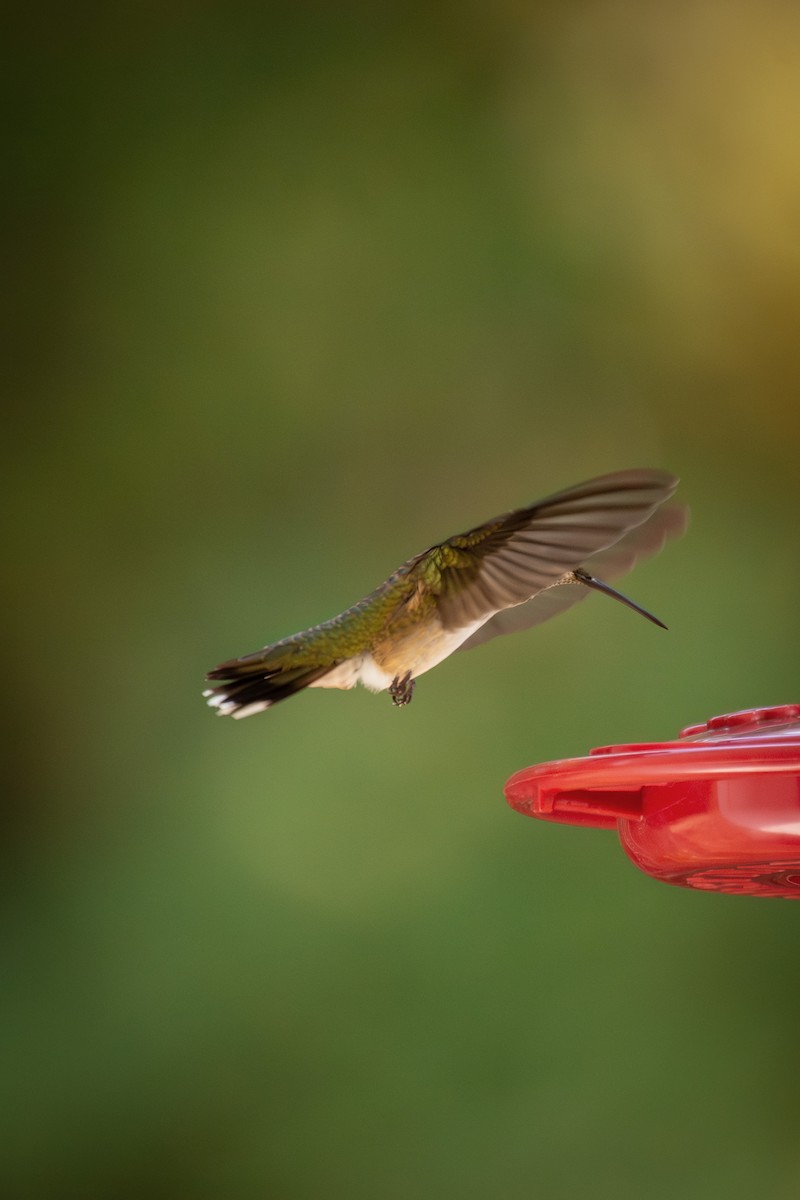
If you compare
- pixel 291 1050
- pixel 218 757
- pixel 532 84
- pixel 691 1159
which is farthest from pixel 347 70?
pixel 691 1159

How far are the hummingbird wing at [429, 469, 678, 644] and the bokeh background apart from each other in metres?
2.33

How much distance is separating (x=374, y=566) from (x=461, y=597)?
2637mm

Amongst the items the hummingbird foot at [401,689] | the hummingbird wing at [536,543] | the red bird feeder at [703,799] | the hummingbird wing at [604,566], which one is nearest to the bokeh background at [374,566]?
the hummingbird wing at [604,566]

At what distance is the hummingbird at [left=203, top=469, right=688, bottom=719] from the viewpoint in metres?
1.87

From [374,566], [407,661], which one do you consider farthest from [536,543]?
[374,566]

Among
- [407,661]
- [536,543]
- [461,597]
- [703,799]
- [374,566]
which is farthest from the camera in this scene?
[374,566]

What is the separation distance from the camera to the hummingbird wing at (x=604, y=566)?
2.11m

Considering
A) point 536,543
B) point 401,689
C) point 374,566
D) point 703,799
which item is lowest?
point 703,799

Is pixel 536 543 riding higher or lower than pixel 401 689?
higher

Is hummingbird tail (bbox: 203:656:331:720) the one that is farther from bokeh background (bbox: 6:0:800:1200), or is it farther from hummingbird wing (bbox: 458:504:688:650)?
bokeh background (bbox: 6:0:800:1200)

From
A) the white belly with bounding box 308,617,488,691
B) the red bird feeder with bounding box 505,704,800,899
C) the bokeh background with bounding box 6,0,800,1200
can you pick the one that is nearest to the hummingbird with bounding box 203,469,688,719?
the white belly with bounding box 308,617,488,691

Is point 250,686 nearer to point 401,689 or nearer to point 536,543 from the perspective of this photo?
Answer: point 401,689

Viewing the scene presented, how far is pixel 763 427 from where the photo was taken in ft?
16.3

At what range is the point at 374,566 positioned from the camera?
479cm
